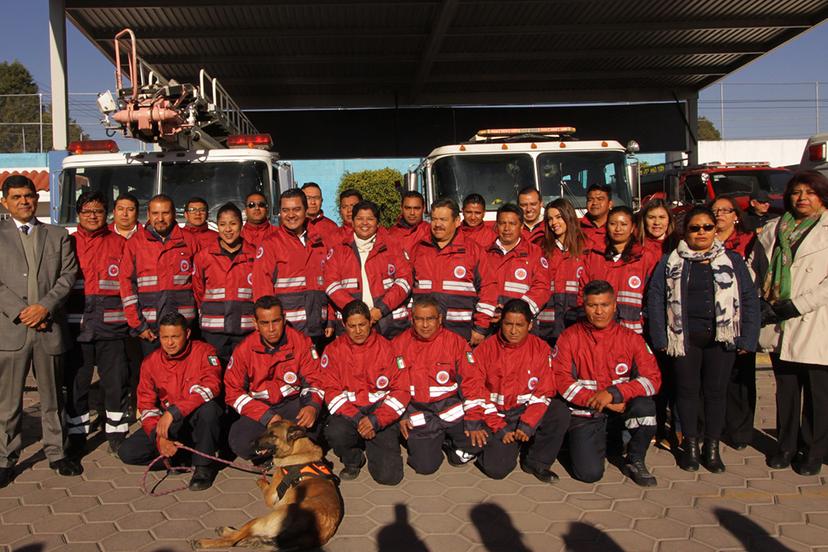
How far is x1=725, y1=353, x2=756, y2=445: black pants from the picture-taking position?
4.91 metres

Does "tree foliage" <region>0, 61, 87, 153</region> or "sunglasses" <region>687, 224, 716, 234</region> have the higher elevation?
"tree foliage" <region>0, 61, 87, 153</region>

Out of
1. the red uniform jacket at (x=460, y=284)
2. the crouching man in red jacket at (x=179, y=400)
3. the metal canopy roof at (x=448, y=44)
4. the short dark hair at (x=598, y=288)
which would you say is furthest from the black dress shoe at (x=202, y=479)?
the metal canopy roof at (x=448, y=44)

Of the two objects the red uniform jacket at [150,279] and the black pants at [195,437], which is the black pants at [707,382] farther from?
the red uniform jacket at [150,279]

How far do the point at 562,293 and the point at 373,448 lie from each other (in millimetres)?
2008

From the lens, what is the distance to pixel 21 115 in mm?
37844

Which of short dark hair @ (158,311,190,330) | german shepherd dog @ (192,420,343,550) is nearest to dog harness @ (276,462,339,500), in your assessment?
german shepherd dog @ (192,420,343,550)

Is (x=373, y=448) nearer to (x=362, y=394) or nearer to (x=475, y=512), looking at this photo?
(x=362, y=394)

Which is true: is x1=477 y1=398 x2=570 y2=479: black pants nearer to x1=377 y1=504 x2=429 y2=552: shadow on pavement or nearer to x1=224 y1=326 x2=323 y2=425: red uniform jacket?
x1=377 y1=504 x2=429 y2=552: shadow on pavement

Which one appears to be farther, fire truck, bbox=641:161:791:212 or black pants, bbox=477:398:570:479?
fire truck, bbox=641:161:791:212

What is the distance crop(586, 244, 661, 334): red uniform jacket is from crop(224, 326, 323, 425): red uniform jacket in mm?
2330

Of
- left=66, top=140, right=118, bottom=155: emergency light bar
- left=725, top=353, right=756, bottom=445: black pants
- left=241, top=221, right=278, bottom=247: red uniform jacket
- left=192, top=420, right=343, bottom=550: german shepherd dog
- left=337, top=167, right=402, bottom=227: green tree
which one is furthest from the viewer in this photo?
left=337, top=167, right=402, bottom=227: green tree

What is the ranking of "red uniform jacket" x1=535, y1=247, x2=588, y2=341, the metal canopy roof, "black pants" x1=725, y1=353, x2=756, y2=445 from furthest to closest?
the metal canopy roof → "red uniform jacket" x1=535, y1=247, x2=588, y2=341 → "black pants" x1=725, y1=353, x2=756, y2=445

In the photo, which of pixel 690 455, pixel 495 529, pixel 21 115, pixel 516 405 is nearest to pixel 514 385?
pixel 516 405

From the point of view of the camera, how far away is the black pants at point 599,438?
4391mm
